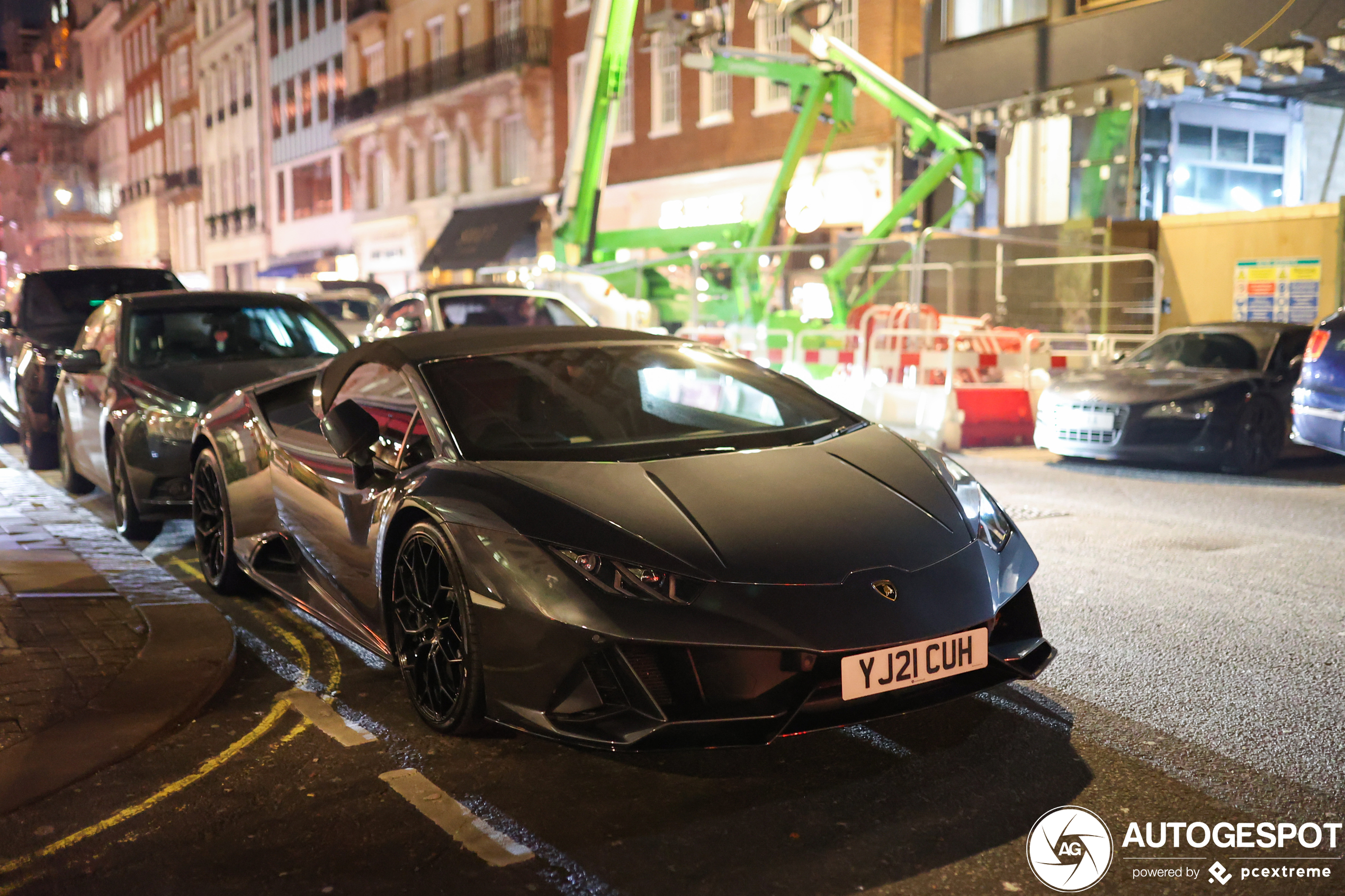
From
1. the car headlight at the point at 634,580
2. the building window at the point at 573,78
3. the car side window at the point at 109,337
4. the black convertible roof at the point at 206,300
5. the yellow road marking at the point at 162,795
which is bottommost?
the yellow road marking at the point at 162,795

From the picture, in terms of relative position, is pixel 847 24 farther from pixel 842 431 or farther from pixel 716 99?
pixel 842 431

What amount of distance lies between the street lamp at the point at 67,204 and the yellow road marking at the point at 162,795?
69.5 metres

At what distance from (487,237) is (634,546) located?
3105 centimetres

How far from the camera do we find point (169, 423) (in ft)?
23.7

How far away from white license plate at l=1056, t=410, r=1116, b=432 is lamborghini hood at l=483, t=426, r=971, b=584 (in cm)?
699

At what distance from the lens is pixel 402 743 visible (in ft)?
12.8

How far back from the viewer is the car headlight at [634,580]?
130 inches

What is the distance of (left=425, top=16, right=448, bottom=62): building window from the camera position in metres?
37.2

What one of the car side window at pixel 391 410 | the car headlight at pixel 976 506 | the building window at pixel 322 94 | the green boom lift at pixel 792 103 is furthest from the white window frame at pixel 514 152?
the car headlight at pixel 976 506

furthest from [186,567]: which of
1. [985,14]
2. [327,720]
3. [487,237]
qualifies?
[487,237]

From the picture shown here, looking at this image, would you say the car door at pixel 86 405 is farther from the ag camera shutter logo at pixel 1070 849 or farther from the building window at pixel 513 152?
the building window at pixel 513 152

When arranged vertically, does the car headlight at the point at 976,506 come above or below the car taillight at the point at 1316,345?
below

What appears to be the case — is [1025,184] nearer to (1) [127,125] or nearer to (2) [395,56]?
(2) [395,56]

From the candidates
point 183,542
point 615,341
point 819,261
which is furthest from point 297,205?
point 615,341
